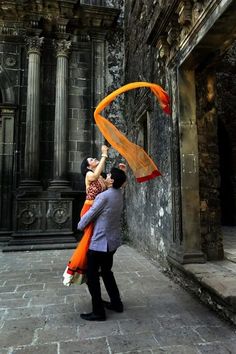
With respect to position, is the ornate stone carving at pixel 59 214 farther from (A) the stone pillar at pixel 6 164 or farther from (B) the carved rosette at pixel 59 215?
(A) the stone pillar at pixel 6 164

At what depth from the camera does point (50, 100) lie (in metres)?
8.98

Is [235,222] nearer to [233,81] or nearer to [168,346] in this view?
[233,81]

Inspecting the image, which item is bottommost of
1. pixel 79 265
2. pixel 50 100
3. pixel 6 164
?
pixel 79 265

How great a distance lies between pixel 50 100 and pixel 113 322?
7.25 m

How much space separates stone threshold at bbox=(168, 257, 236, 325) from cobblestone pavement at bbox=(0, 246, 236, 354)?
107 mm

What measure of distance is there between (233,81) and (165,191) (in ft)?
23.3

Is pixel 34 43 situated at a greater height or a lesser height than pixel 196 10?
greater

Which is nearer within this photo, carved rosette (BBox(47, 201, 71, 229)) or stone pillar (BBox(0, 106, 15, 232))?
carved rosette (BBox(47, 201, 71, 229))

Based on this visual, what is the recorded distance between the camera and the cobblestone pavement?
2496mm

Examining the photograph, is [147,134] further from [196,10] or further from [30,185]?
[30,185]

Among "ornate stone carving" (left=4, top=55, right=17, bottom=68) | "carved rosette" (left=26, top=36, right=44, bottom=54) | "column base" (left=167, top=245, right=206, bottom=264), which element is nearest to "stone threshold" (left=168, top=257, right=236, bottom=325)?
"column base" (left=167, top=245, right=206, bottom=264)

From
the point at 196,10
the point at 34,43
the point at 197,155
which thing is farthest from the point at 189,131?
the point at 34,43

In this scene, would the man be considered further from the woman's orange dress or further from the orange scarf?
the orange scarf

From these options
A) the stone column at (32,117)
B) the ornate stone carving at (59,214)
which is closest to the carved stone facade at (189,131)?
the ornate stone carving at (59,214)
